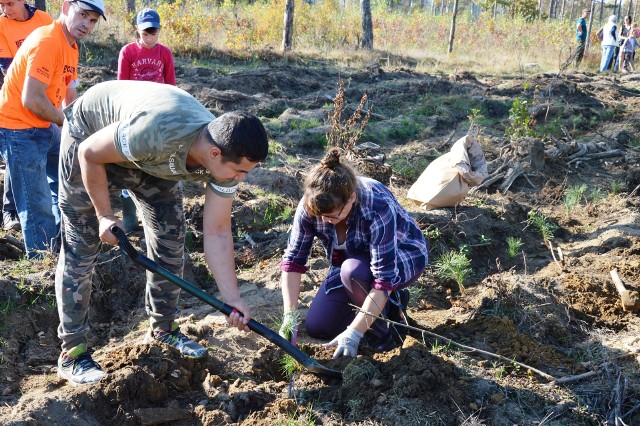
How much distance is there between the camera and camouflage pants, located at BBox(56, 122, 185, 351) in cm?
311

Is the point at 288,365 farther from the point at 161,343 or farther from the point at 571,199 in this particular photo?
the point at 571,199

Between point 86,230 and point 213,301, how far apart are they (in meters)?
0.72

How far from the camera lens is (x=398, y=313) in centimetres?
400

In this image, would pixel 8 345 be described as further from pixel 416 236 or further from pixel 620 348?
pixel 620 348

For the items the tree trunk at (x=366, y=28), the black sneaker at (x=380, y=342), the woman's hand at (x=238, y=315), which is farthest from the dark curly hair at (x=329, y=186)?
the tree trunk at (x=366, y=28)

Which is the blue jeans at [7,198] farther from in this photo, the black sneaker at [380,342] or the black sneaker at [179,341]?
the black sneaker at [380,342]

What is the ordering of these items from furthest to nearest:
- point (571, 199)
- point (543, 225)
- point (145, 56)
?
point (571, 199) < point (543, 225) < point (145, 56)

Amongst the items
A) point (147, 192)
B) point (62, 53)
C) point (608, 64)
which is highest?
point (62, 53)

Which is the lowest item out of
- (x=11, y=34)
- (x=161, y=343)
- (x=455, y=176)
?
(x=161, y=343)

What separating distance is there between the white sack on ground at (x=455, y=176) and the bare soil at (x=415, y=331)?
0.15 m

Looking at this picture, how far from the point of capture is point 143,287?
186 inches

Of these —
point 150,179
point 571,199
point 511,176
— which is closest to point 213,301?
point 150,179

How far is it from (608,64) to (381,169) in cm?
1446

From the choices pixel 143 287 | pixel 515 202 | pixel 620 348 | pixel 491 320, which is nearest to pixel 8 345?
pixel 143 287
